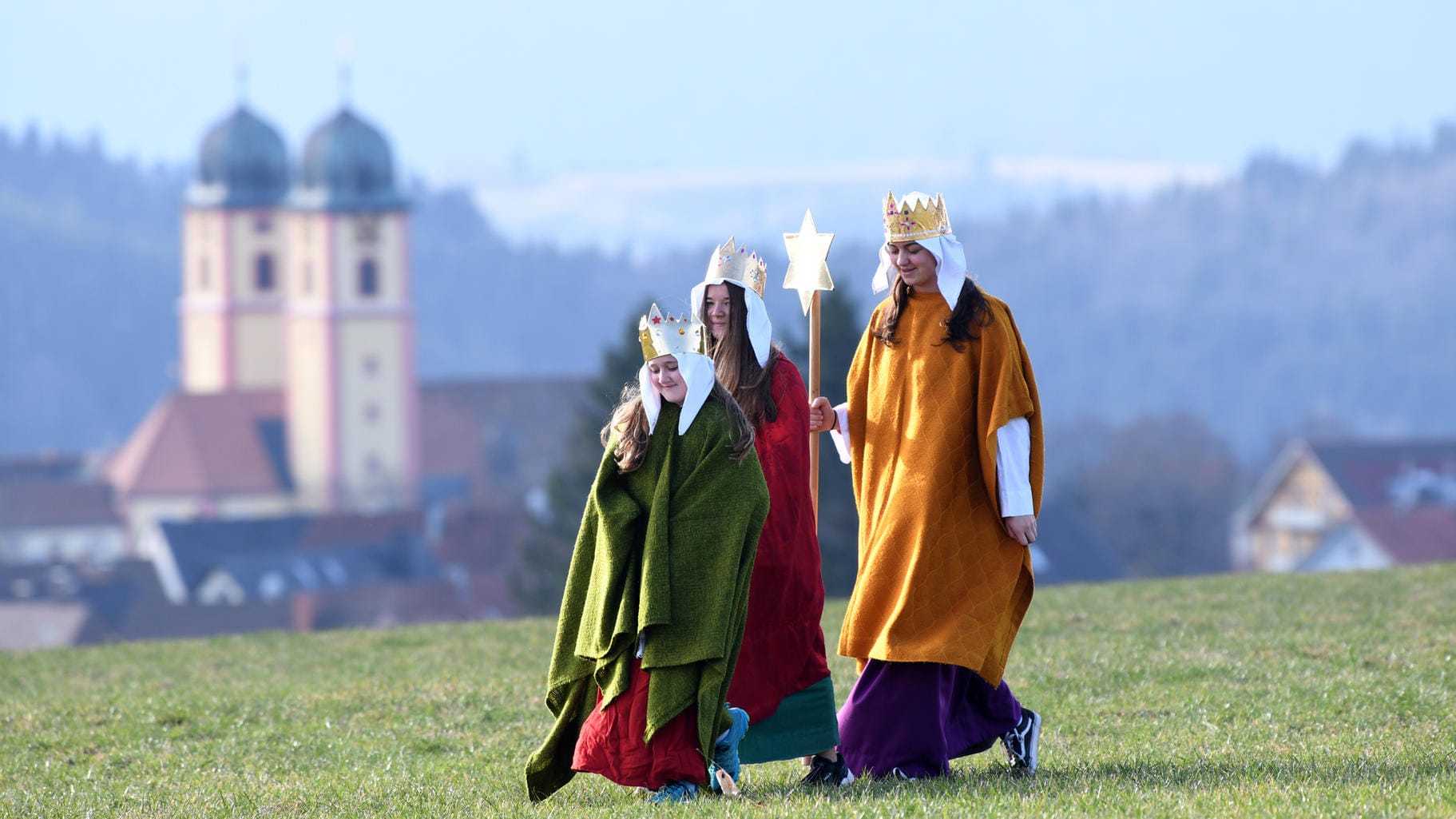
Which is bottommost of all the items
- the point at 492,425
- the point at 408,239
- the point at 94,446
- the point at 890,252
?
the point at 94,446

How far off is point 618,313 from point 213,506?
82.4m

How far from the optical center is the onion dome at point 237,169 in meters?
96.9

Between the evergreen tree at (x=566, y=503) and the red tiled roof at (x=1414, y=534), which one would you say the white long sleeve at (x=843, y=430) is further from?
the red tiled roof at (x=1414, y=534)

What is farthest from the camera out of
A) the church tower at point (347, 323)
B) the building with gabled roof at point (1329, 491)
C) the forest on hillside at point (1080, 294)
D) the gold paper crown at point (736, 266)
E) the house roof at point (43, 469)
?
the forest on hillside at point (1080, 294)

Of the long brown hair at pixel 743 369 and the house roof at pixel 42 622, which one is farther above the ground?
the long brown hair at pixel 743 369

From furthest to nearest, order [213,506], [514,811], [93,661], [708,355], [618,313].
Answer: [618,313], [213,506], [93,661], [708,355], [514,811]

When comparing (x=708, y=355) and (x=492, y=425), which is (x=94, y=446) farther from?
(x=708, y=355)

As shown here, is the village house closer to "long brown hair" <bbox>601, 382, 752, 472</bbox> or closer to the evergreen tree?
the evergreen tree

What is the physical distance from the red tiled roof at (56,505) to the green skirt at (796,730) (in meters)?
91.7

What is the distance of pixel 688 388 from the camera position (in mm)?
7035

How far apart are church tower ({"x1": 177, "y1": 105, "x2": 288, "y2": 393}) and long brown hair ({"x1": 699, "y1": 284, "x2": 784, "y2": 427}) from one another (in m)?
89.7

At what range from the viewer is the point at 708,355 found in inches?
292

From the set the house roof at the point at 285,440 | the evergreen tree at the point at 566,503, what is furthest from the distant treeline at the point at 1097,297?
the evergreen tree at the point at 566,503

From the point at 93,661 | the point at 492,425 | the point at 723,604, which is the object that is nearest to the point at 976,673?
the point at 723,604
